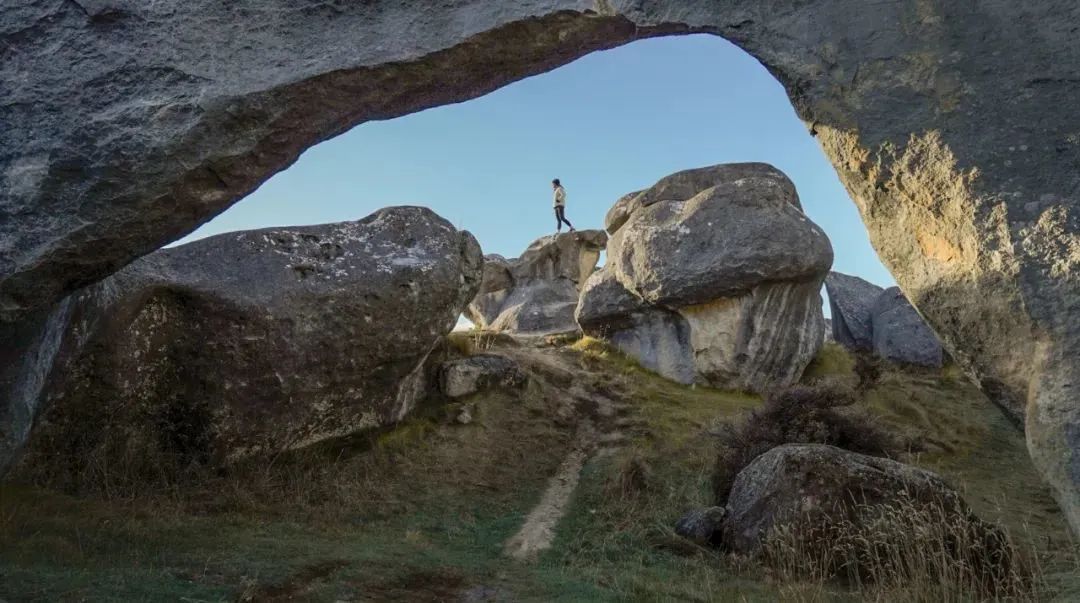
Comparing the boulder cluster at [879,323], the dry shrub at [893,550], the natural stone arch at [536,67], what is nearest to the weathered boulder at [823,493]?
the dry shrub at [893,550]

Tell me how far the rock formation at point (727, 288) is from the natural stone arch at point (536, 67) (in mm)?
12822

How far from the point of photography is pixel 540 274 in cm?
3138

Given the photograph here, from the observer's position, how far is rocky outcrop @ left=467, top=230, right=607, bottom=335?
30.0 meters

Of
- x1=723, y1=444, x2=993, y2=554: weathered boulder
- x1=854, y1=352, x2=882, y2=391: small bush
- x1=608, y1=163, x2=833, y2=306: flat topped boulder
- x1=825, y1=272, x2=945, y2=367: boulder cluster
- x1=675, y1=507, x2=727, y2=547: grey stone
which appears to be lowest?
x1=675, y1=507, x2=727, y2=547: grey stone

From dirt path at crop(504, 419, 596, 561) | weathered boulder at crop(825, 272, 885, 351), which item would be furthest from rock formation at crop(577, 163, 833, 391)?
weathered boulder at crop(825, 272, 885, 351)

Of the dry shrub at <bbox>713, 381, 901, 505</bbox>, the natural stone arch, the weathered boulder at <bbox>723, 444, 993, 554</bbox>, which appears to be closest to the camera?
the natural stone arch

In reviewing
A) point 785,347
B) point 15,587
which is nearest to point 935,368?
point 785,347

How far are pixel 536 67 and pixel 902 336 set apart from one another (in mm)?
20240

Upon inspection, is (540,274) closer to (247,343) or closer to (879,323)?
(879,323)

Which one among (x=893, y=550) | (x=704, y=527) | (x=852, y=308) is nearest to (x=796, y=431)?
(x=704, y=527)

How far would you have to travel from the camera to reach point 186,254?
10.3m

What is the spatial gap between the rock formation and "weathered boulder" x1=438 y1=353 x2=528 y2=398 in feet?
16.6

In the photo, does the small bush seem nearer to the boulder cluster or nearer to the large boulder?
the boulder cluster

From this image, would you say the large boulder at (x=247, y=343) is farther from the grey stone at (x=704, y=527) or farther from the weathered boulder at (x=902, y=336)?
the weathered boulder at (x=902, y=336)
